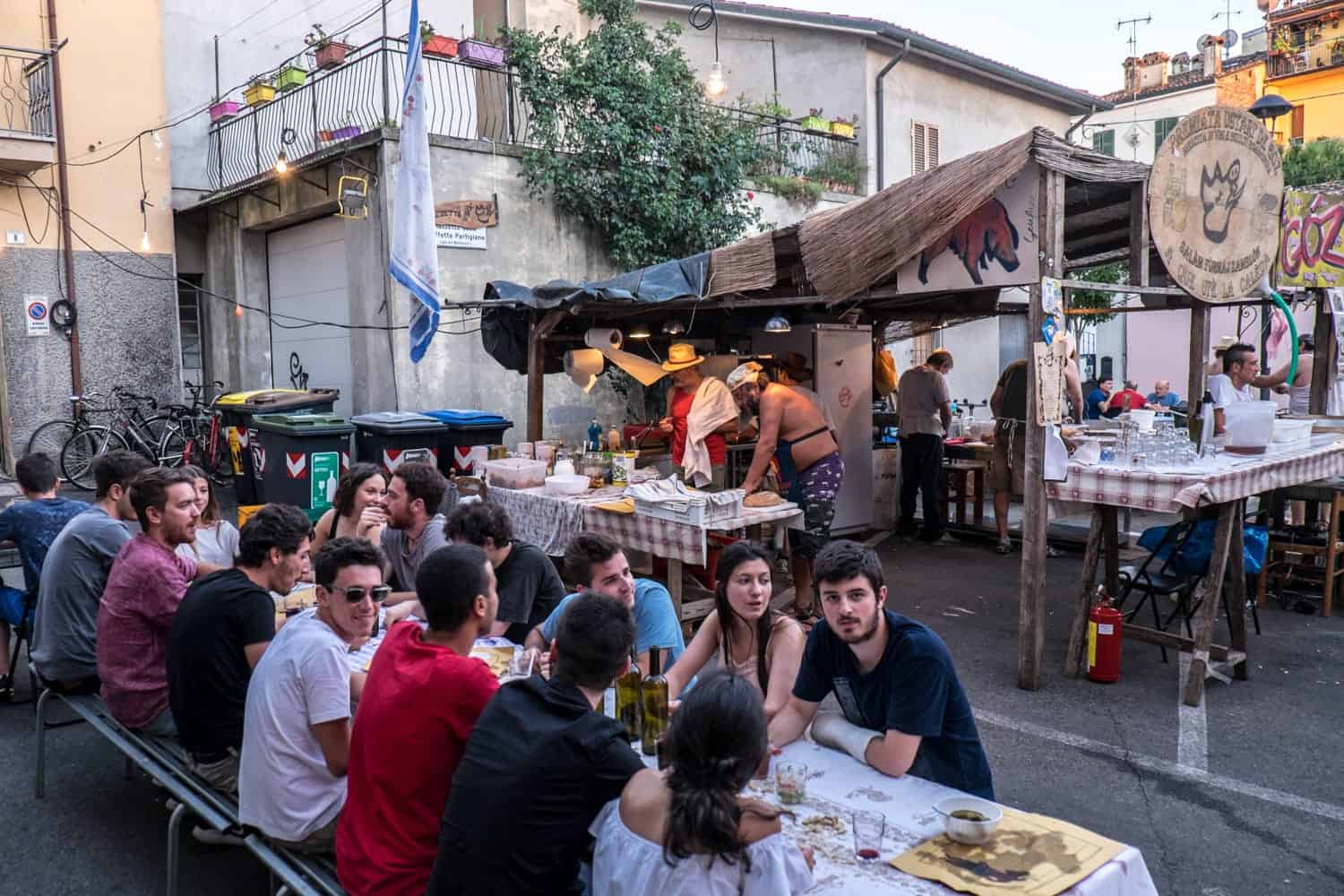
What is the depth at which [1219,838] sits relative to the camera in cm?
396

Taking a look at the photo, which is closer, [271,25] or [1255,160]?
[1255,160]

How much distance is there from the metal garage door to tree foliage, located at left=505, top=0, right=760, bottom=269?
2.87 meters

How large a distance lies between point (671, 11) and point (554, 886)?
17.1m

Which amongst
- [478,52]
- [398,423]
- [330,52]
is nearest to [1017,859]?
[398,423]

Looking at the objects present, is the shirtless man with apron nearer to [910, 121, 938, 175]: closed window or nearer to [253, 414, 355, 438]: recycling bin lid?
[253, 414, 355, 438]: recycling bin lid

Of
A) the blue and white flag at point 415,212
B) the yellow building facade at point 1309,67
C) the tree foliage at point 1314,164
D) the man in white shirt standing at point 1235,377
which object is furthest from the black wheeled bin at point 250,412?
the yellow building facade at point 1309,67

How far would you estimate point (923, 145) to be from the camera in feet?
55.4

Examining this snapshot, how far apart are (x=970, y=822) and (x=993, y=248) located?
4.75m

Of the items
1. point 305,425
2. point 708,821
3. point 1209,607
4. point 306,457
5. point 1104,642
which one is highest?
point 305,425

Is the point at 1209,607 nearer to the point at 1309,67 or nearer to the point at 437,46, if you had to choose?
the point at 437,46

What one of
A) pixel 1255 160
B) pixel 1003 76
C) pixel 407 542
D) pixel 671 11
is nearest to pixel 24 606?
pixel 407 542

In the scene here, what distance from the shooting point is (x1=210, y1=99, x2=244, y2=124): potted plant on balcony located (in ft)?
46.3

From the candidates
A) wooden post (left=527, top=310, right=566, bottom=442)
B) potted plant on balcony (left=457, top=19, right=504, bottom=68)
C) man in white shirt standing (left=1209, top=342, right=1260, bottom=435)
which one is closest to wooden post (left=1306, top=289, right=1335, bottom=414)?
man in white shirt standing (left=1209, top=342, right=1260, bottom=435)

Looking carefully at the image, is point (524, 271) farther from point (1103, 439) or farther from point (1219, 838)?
point (1219, 838)
